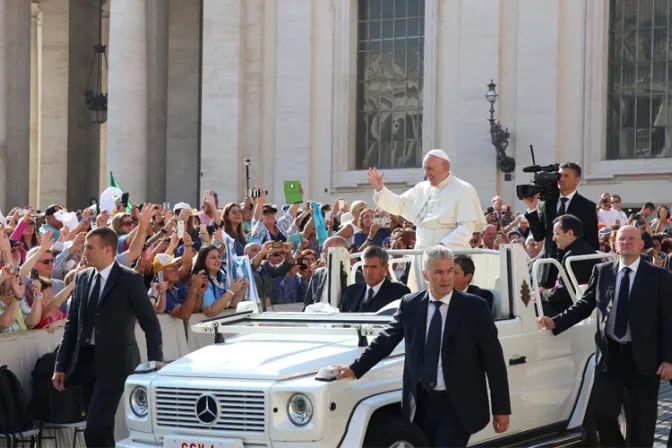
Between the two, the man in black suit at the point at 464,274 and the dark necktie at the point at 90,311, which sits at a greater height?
the man in black suit at the point at 464,274

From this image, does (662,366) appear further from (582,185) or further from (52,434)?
(582,185)

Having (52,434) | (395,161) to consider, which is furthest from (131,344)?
(395,161)

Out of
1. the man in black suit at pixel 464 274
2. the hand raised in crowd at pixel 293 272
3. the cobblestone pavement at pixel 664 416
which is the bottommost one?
the cobblestone pavement at pixel 664 416

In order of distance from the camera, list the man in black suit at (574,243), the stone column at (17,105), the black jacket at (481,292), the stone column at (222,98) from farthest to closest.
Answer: the stone column at (17,105) → the stone column at (222,98) → the man in black suit at (574,243) → the black jacket at (481,292)

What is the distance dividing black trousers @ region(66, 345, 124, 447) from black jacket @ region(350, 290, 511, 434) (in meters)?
2.53

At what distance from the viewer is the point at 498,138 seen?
2666 centimetres

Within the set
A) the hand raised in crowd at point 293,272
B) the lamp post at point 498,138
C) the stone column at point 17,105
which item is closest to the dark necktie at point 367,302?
the hand raised in crowd at point 293,272

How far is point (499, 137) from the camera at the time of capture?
26703 millimetres

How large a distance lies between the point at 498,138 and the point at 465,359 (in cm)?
2002

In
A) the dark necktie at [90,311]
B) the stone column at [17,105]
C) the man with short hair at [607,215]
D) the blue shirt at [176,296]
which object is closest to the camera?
the dark necktie at [90,311]

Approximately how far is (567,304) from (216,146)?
69.9ft

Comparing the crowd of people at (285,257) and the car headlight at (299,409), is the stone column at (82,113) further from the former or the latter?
the car headlight at (299,409)

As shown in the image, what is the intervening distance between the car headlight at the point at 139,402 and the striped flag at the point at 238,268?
513cm

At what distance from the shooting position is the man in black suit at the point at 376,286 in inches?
368
